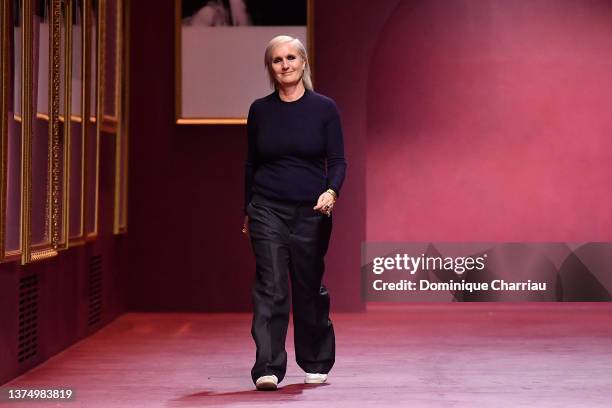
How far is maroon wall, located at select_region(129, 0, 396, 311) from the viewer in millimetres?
7559

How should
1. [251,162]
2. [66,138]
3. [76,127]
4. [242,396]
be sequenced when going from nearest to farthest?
[242,396] < [251,162] < [66,138] < [76,127]

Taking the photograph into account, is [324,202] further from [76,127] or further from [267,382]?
[76,127]

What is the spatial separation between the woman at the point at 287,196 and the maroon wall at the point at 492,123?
3611mm

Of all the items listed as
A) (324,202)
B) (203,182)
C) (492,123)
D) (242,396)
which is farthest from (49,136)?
(492,123)

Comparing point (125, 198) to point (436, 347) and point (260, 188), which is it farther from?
point (260, 188)

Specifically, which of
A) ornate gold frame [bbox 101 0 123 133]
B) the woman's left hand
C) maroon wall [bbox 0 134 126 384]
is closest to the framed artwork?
maroon wall [bbox 0 134 126 384]

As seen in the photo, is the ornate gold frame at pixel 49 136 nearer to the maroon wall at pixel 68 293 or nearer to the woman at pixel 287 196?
the maroon wall at pixel 68 293

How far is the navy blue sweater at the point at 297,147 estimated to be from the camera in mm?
4543

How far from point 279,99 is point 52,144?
53.1 inches

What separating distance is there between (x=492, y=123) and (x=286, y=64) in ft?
13.0

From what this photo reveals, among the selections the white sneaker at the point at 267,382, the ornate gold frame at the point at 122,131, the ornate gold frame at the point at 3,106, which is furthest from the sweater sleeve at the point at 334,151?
the ornate gold frame at the point at 122,131

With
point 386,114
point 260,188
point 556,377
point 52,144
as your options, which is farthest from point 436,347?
point 386,114

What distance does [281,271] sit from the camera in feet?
14.9

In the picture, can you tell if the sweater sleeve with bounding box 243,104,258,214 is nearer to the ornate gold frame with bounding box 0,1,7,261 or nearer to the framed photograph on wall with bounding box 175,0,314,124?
the ornate gold frame with bounding box 0,1,7,261
